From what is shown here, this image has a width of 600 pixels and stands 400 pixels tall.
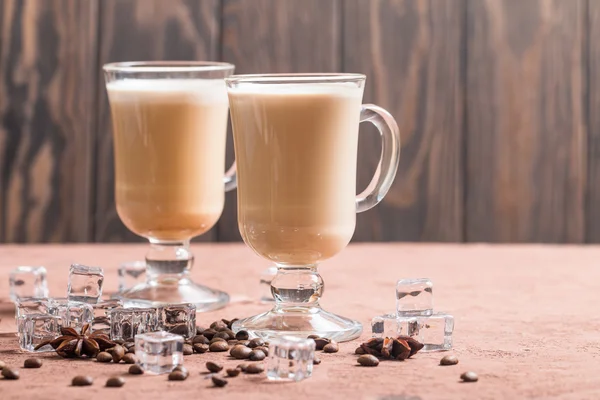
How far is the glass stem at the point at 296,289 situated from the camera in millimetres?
1416

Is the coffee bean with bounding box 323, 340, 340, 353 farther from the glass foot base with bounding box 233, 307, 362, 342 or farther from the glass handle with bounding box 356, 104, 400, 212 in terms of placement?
the glass handle with bounding box 356, 104, 400, 212

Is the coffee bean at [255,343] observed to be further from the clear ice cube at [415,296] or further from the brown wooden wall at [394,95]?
the brown wooden wall at [394,95]

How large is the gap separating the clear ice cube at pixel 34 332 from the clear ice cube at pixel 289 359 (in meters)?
0.34

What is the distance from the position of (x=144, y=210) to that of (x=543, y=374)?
80cm

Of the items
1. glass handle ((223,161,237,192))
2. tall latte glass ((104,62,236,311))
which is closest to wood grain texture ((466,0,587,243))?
glass handle ((223,161,237,192))

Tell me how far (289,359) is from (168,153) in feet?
2.18

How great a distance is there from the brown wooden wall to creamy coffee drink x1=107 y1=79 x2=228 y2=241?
1.17m

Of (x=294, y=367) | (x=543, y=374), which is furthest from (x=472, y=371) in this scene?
(x=294, y=367)

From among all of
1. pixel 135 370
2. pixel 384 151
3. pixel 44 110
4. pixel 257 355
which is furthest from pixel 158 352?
pixel 44 110

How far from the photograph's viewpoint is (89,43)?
293 centimetres

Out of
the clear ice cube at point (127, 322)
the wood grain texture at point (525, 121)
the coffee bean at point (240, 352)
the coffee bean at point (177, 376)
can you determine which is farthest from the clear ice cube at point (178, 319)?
the wood grain texture at point (525, 121)

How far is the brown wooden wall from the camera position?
2.93 metres

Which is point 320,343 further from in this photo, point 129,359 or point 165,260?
point 165,260

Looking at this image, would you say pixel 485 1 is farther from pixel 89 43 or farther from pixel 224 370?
pixel 224 370
